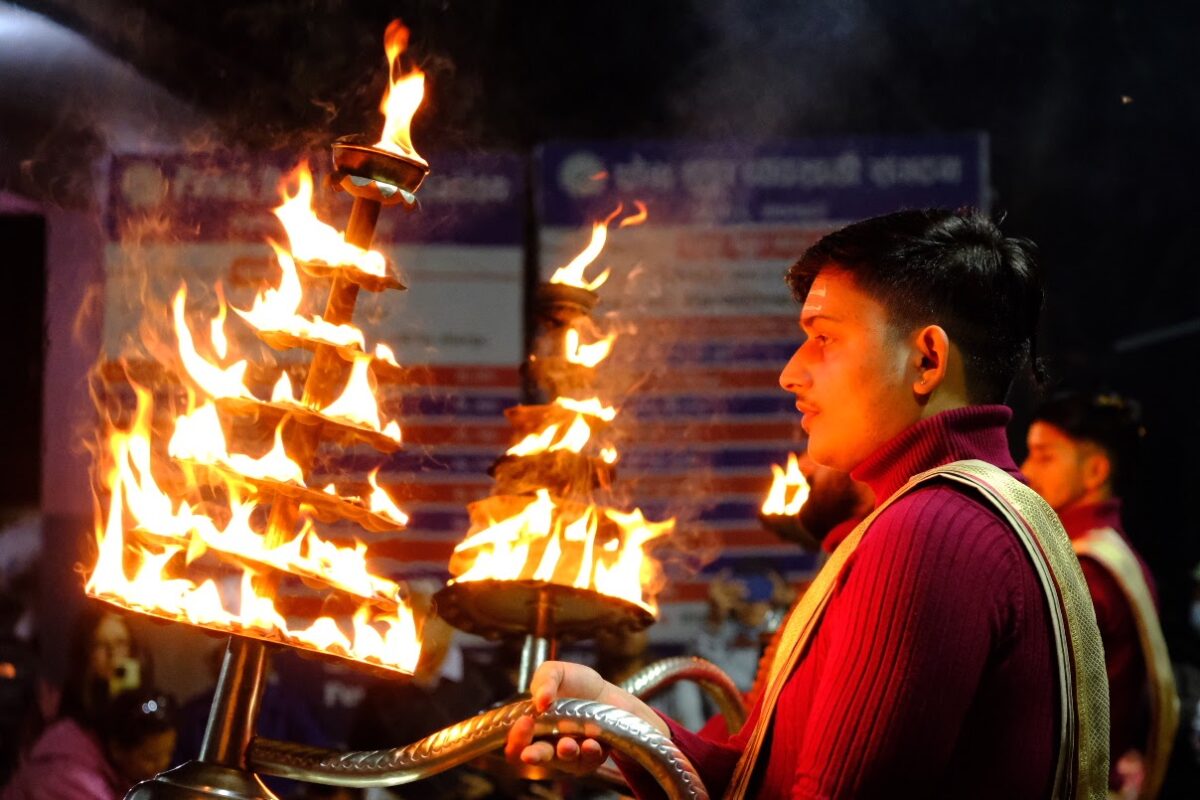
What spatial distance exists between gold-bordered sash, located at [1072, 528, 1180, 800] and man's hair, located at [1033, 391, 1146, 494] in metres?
0.63

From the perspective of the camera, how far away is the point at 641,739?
164cm

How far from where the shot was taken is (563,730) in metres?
1.65

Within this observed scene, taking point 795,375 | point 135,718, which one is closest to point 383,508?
point 795,375

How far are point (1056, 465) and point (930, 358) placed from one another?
3459 mm

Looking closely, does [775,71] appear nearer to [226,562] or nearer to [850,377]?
[850,377]

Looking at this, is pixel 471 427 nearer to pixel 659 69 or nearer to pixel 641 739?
pixel 659 69

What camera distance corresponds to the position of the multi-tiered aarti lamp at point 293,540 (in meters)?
1.79

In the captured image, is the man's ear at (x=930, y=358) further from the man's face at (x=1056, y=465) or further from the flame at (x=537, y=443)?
the man's face at (x=1056, y=465)

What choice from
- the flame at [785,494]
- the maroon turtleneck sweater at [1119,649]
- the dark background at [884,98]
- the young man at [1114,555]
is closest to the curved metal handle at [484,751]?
the flame at [785,494]

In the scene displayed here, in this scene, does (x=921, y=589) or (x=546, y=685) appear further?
(x=546, y=685)

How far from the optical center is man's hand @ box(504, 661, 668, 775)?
1.66 meters

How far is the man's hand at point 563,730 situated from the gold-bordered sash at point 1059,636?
220 millimetres

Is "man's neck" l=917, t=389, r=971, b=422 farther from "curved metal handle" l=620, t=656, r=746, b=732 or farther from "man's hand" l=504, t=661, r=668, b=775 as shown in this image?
"curved metal handle" l=620, t=656, r=746, b=732

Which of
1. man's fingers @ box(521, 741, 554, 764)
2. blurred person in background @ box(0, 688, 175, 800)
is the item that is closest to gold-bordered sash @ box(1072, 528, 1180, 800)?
man's fingers @ box(521, 741, 554, 764)
